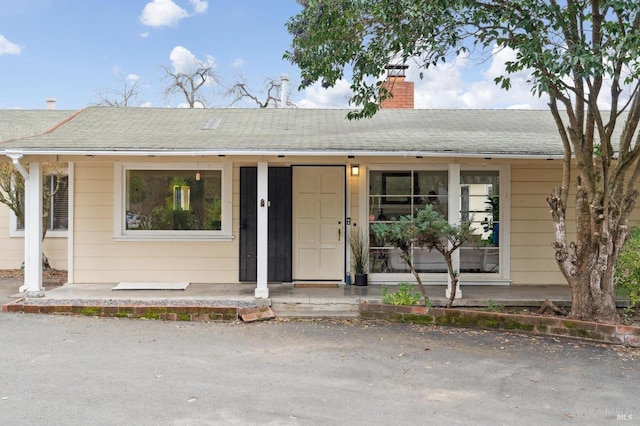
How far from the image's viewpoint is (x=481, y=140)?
7.99 metres

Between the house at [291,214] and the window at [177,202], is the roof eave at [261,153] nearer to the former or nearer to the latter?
the house at [291,214]

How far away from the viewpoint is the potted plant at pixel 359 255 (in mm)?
8547

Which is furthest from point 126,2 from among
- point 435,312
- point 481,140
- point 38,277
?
point 435,312

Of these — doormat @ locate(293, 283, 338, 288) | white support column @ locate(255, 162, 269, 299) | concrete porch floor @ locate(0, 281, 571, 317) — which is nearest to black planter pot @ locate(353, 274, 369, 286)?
concrete porch floor @ locate(0, 281, 571, 317)

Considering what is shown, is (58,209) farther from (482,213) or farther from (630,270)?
(630,270)

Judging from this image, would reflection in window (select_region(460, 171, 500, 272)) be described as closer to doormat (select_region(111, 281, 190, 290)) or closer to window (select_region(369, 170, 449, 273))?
window (select_region(369, 170, 449, 273))

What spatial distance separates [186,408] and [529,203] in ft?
22.8

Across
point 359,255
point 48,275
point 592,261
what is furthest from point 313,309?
point 48,275

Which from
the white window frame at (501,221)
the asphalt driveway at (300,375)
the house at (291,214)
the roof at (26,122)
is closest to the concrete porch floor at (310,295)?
the white window frame at (501,221)

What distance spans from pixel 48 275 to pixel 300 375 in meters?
7.54

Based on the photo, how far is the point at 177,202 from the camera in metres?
8.77

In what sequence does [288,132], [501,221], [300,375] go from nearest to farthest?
[300,375] < [501,221] < [288,132]

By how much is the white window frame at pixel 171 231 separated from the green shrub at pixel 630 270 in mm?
5951

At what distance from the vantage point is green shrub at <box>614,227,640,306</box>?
6422 millimetres
